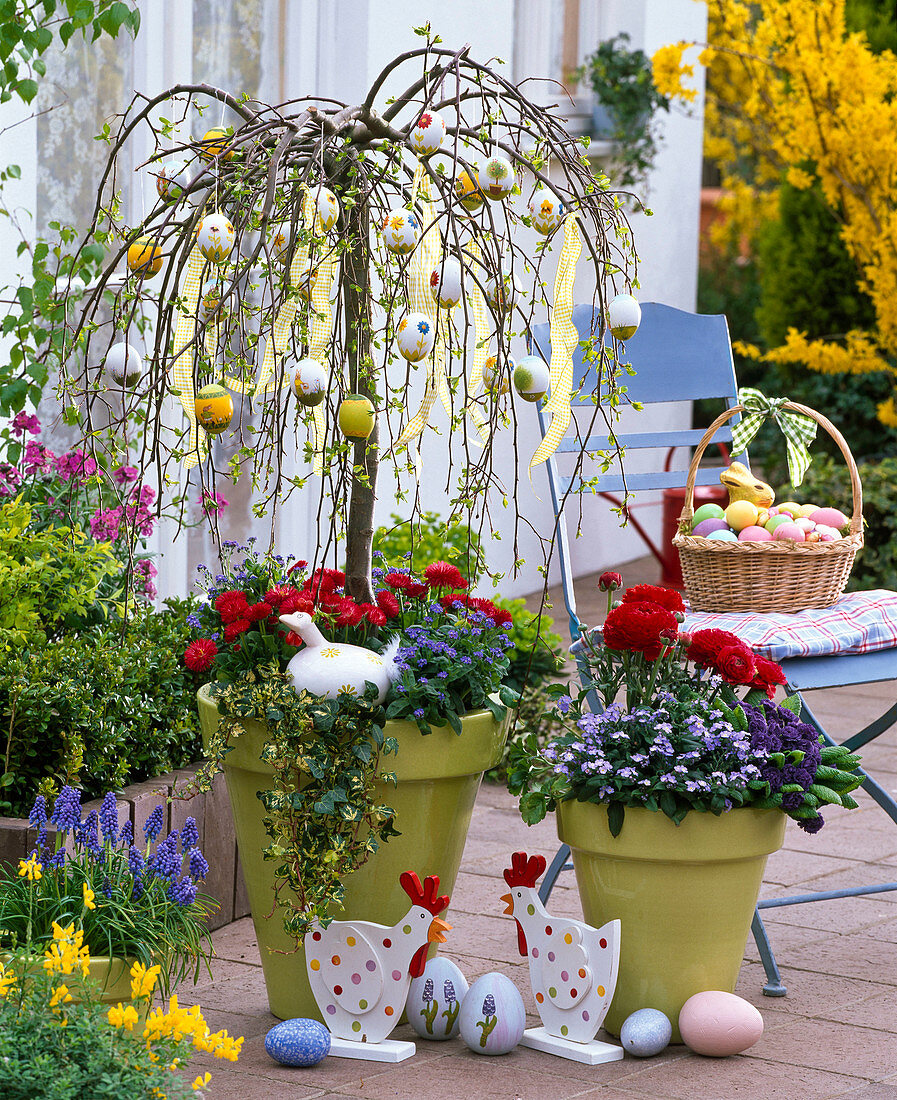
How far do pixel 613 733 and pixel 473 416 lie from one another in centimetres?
59

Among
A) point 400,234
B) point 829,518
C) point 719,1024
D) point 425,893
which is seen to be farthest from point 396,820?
point 829,518

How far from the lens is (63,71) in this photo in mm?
4027

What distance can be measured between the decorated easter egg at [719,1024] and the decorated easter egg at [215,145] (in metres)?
1.56

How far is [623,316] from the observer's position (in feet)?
7.91

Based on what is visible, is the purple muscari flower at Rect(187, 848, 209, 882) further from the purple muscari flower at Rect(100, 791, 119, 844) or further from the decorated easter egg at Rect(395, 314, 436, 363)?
the decorated easter egg at Rect(395, 314, 436, 363)

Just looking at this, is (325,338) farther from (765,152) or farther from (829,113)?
(765,152)

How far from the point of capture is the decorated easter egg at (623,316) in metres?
2.41

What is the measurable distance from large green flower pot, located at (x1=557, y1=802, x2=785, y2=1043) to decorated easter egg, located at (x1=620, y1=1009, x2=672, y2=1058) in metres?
0.04

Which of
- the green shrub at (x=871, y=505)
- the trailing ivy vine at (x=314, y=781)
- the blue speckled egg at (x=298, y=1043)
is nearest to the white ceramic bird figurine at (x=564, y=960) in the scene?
the trailing ivy vine at (x=314, y=781)

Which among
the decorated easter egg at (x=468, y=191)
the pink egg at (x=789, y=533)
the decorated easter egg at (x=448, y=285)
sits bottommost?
the pink egg at (x=789, y=533)

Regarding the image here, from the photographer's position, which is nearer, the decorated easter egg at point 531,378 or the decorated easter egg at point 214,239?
the decorated easter egg at point 214,239

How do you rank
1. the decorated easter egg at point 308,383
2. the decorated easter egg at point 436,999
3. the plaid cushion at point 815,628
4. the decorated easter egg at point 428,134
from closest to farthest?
the decorated easter egg at point 308,383, the decorated easter egg at point 428,134, the decorated easter egg at point 436,999, the plaid cushion at point 815,628

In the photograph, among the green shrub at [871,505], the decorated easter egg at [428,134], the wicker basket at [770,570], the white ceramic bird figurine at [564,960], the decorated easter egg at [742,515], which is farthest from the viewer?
the green shrub at [871,505]

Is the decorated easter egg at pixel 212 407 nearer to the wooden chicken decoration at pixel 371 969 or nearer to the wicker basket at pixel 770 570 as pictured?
the wooden chicken decoration at pixel 371 969
